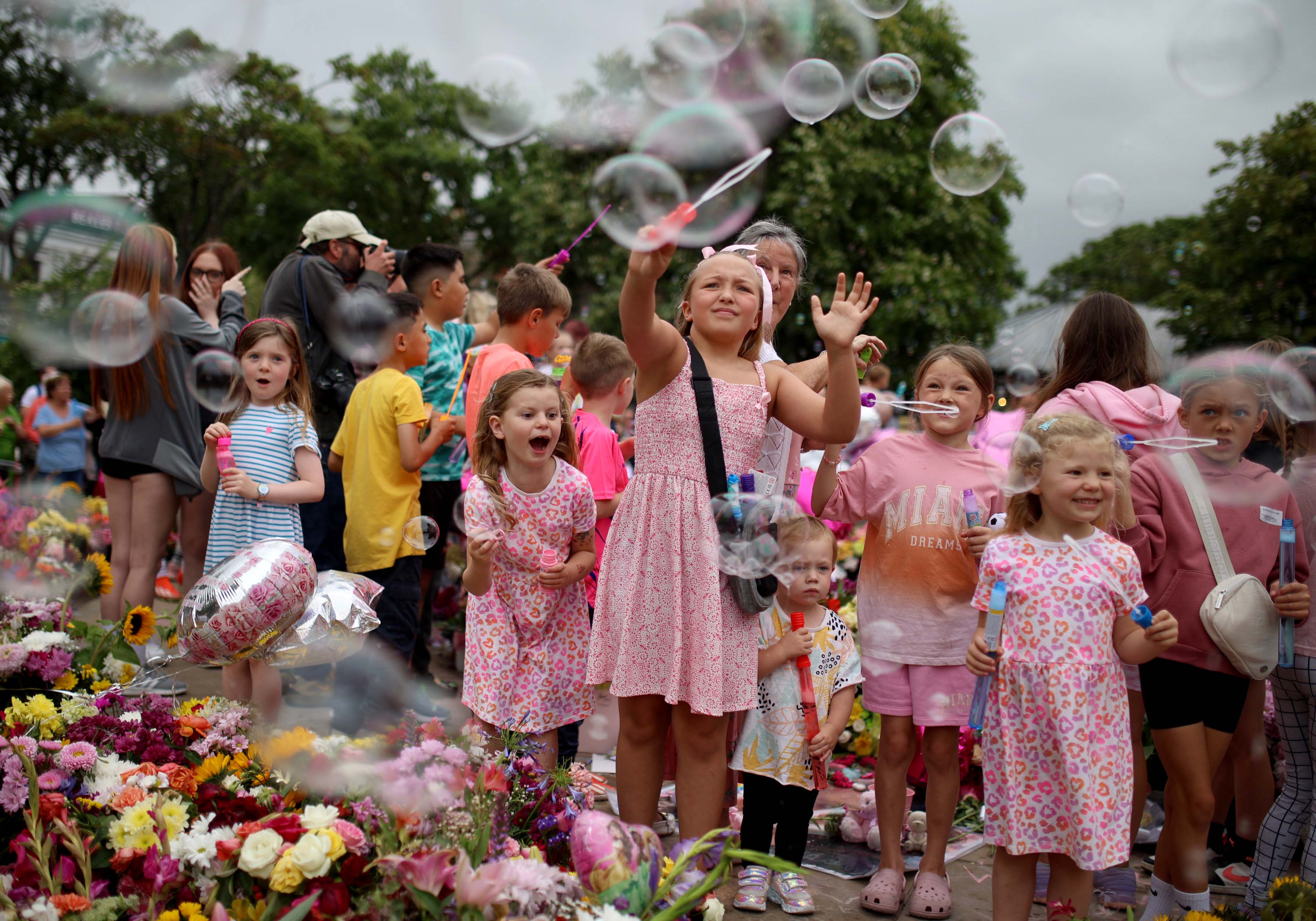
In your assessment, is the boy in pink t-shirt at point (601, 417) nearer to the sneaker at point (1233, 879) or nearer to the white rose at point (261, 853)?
the white rose at point (261, 853)

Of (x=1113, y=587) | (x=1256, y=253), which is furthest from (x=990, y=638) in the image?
(x=1256, y=253)

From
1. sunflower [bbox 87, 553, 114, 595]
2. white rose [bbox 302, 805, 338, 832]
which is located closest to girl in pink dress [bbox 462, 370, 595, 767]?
white rose [bbox 302, 805, 338, 832]

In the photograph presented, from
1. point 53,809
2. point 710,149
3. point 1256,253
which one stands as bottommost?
point 53,809

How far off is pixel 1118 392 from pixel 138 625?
338cm

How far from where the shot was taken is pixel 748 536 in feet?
8.68

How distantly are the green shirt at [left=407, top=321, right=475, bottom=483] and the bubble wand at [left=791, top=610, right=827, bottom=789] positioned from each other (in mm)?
2111

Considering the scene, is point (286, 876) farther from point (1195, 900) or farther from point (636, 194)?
point (1195, 900)

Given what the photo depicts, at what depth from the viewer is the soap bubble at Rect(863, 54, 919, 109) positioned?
4.36 meters

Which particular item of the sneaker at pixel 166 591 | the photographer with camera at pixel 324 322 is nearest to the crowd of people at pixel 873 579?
the photographer with camera at pixel 324 322

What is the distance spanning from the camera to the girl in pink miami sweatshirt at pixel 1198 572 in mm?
2834

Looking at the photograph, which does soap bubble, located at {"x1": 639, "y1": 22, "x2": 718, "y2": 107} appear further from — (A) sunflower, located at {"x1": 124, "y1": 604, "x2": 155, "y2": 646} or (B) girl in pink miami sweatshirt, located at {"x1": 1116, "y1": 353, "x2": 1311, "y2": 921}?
(A) sunflower, located at {"x1": 124, "y1": 604, "x2": 155, "y2": 646}

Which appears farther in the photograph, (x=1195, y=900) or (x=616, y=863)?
(x=1195, y=900)

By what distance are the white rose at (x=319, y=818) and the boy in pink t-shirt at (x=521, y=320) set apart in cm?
206

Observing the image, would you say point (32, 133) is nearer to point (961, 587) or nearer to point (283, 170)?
point (283, 170)
